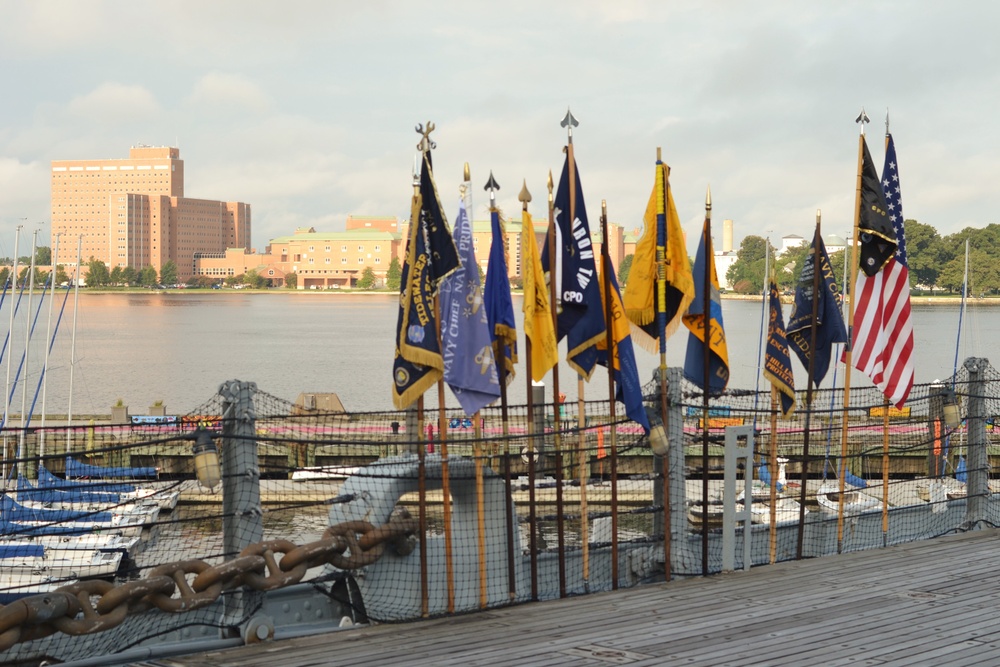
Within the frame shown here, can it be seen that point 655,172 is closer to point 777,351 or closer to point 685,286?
point 685,286

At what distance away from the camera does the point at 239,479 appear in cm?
662

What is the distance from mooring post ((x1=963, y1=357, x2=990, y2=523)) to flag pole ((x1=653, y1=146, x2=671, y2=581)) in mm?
3288

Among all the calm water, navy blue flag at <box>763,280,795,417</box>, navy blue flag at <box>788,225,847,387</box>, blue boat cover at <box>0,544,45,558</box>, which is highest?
navy blue flag at <box>788,225,847,387</box>

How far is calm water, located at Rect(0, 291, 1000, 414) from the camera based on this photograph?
53.3 meters

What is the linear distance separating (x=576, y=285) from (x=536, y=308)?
13.2 inches

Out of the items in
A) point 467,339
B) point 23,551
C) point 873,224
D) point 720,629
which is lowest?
point 23,551

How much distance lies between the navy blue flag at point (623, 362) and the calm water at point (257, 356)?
23119mm

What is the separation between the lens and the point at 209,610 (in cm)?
661

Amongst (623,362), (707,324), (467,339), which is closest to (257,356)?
(707,324)

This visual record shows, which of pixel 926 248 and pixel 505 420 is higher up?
pixel 926 248

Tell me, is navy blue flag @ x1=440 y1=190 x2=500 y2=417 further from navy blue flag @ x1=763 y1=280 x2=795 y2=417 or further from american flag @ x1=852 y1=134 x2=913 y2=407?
american flag @ x1=852 y1=134 x2=913 y2=407

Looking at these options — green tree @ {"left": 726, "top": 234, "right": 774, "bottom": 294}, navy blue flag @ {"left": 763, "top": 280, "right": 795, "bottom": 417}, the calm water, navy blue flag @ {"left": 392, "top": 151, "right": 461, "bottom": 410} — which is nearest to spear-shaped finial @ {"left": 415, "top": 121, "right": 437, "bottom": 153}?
navy blue flag @ {"left": 392, "top": 151, "right": 461, "bottom": 410}

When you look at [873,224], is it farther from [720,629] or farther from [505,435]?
[720,629]

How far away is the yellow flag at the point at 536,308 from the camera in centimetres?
793
